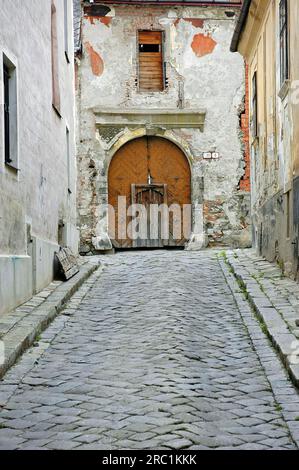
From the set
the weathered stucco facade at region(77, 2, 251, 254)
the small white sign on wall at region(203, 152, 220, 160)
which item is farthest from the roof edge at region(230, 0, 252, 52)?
the small white sign on wall at region(203, 152, 220, 160)

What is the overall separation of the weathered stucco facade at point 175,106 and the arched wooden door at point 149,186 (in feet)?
0.81

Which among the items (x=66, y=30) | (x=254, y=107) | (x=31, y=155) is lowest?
(x=31, y=155)

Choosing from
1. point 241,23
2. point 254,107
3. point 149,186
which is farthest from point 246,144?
point 241,23

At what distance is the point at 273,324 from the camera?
7316 millimetres

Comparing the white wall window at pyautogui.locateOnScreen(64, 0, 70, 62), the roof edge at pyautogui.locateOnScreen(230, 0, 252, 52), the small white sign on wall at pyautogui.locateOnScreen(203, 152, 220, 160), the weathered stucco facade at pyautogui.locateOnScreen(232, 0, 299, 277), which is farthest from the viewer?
the small white sign on wall at pyautogui.locateOnScreen(203, 152, 220, 160)

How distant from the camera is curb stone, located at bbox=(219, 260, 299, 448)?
4762 mm

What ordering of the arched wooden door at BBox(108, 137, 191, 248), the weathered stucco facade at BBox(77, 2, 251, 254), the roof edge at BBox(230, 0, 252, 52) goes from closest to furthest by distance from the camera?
the roof edge at BBox(230, 0, 252, 52) → the arched wooden door at BBox(108, 137, 191, 248) → the weathered stucco facade at BBox(77, 2, 251, 254)

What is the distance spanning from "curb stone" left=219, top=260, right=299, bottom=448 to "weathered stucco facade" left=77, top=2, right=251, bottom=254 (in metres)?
10.00

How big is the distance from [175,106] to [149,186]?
7.41 feet

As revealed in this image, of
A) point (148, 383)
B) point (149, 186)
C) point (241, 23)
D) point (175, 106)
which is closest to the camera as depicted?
point (148, 383)

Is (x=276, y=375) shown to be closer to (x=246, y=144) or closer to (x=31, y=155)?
(x=31, y=155)

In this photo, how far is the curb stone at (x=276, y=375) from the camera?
4.76m

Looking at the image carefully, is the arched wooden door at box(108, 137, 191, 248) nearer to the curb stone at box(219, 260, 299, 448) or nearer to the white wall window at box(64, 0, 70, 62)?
the white wall window at box(64, 0, 70, 62)

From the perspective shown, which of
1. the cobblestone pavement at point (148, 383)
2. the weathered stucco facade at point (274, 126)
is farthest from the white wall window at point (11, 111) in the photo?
the weathered stucco facade at point (274, 126)
